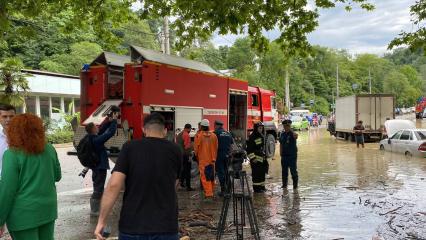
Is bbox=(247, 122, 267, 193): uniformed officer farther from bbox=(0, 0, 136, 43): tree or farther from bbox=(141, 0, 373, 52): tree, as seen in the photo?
bbox=(0, 0, 136, 43): tree

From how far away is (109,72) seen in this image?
1207 cm

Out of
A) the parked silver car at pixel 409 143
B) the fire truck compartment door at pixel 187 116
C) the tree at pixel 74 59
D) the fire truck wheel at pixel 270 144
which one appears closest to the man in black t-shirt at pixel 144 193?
the fire truck compartment door at pixel 187 116

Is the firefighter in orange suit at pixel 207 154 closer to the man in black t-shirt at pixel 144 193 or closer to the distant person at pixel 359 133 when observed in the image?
the man in black t-shirt at pixel 144 193

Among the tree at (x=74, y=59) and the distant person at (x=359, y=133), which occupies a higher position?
the tree at (x=74, y=59)

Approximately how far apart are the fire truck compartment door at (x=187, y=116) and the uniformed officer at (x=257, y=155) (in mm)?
2335

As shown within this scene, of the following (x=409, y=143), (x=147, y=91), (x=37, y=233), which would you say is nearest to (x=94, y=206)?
(x=147, y=91)

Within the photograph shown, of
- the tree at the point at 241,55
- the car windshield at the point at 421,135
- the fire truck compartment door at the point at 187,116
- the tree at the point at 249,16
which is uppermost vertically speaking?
the tree at the point at 241,55

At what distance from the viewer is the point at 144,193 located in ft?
11.5

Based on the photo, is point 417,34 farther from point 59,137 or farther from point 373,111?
point 59,137

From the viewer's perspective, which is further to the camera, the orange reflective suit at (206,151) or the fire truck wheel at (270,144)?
the fire truck wheel at (270,144)

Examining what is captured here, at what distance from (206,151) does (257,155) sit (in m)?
1.39

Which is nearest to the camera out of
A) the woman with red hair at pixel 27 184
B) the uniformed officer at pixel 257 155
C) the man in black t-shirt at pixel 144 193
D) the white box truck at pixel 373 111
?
the man in black t-shirt at pixel 144 193

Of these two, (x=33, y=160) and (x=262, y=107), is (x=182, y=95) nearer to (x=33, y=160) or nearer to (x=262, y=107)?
(x=262, y=107)

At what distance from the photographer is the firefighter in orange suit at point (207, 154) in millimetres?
9914
